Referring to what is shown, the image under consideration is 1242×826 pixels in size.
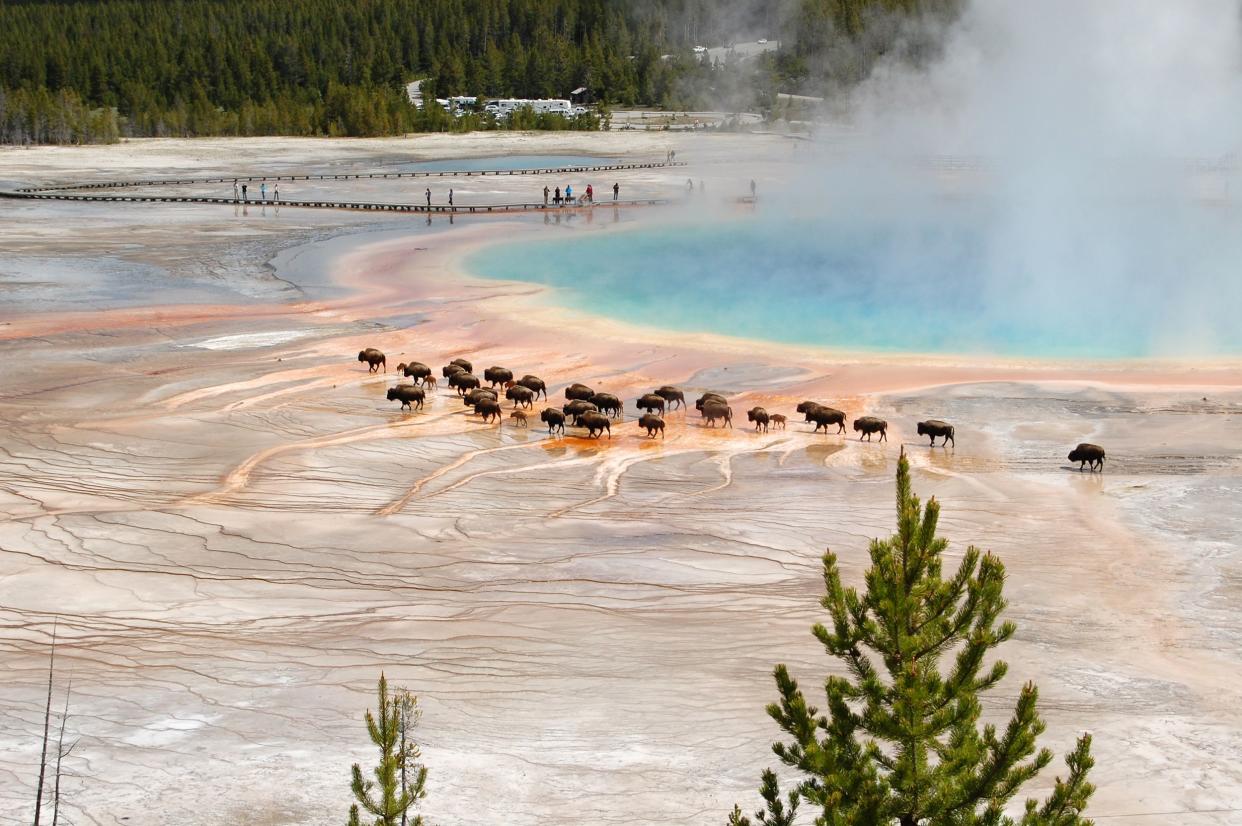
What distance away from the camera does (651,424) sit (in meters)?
17.6

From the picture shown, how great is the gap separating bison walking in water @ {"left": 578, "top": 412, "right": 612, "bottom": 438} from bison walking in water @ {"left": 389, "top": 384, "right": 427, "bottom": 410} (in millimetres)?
2293

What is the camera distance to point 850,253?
117 feet

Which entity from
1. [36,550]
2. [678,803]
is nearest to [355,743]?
[678,803]

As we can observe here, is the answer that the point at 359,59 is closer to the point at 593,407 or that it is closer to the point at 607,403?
the point at 607,403

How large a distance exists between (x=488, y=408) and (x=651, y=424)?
Result: 211 cm

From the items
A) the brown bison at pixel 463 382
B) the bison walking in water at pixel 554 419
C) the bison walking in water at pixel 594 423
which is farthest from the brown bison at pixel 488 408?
the brown bison at pixel 463 382

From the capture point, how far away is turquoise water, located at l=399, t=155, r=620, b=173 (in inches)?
2295

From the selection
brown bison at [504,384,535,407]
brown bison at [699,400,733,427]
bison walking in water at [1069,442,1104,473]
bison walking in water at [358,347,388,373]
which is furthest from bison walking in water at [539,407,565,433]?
bison walking in water at [1069,442,1104,473]

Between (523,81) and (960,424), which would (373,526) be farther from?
(523,81)

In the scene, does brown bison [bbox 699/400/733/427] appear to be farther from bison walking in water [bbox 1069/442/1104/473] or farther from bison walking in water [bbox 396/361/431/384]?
bison walking in water [bbox 1069/442/1104/473]

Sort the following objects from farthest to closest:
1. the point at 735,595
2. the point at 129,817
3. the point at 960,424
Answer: the point at 960,424 < the point at 735,595 < the point at 129,817

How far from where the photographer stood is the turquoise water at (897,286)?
2541 cm

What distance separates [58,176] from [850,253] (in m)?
30.0

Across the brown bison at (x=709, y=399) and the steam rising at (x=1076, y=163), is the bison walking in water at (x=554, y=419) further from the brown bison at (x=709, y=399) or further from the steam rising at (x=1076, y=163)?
the steam rising at (x=1076, y=163)
